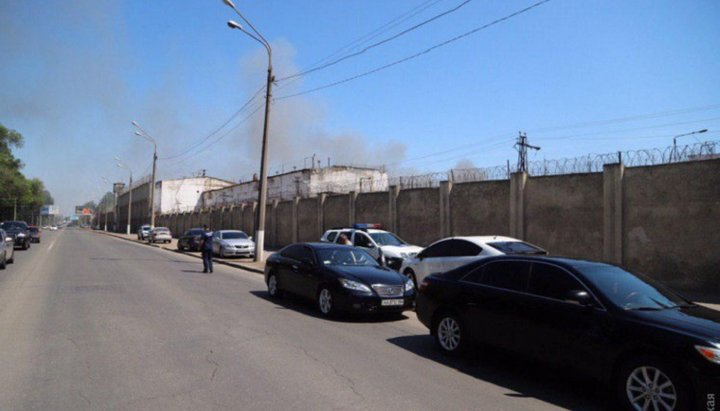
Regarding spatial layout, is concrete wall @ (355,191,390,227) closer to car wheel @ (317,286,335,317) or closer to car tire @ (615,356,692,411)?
car wheel @ (317,286,335,317)

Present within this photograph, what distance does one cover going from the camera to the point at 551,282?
579 cm

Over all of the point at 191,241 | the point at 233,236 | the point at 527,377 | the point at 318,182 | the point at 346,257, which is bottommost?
the point at 527,377

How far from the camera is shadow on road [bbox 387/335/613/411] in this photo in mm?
5156

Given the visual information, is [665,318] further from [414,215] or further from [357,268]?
[414,215]

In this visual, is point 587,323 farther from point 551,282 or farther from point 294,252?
point 294,252

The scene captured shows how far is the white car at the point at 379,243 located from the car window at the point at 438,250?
2.98 meters

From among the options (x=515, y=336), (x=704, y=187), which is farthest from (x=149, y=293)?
(x=704, y=187)

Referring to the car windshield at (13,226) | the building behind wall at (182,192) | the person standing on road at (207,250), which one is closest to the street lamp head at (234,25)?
the person standing on road at (207,250)

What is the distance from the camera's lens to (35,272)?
53.8ft

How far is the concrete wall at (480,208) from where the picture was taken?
688 inches

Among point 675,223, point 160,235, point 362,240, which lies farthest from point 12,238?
point 160,235

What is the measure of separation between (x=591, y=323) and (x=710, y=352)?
108 centimetres

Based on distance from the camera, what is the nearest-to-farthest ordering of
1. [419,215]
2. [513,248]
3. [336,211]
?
1. [513,248]
2. [419,215]
3. [336,211]

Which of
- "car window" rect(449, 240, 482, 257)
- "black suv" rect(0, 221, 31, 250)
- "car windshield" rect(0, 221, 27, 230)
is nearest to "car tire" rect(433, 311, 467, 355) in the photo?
"car window" rect(449, 240, 482, 257)
